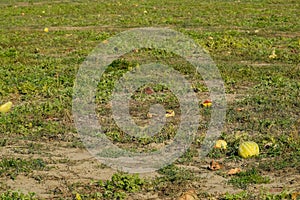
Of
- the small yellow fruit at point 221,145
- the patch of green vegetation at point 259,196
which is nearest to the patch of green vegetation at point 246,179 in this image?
the patch of green vegetation at point 259,196

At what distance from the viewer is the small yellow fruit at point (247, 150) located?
652cm

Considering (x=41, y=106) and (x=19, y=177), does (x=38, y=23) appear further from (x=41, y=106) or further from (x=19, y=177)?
(x=19, y=177)

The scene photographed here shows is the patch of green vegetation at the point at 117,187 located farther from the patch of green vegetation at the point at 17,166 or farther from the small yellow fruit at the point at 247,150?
the small yellow fruit at the point at 247,150

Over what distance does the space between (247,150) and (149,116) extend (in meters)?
1.90

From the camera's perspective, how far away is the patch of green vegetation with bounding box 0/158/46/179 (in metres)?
6.25

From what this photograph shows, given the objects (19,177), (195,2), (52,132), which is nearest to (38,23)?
(195,2)

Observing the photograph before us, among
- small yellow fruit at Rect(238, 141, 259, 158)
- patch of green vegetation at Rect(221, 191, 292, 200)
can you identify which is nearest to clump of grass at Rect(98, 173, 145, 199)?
patch of green vegetation at Rect(221, 191, 292, 200)

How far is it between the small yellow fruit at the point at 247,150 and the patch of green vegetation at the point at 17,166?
6.38 ft

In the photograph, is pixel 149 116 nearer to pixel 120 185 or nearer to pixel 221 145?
pixel 221 145

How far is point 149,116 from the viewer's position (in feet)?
26.6

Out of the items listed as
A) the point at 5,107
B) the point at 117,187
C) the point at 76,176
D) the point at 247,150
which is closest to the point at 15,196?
the point at 76,176

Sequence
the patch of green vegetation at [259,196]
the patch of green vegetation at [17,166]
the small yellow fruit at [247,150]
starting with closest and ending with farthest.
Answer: the patch of green vegetation at [259,196], the patch of green vegetation at [17,166], the small yellow fruit at [247,150]

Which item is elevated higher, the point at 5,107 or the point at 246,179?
the point at 5,107

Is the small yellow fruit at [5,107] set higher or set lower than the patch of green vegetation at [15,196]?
higher
